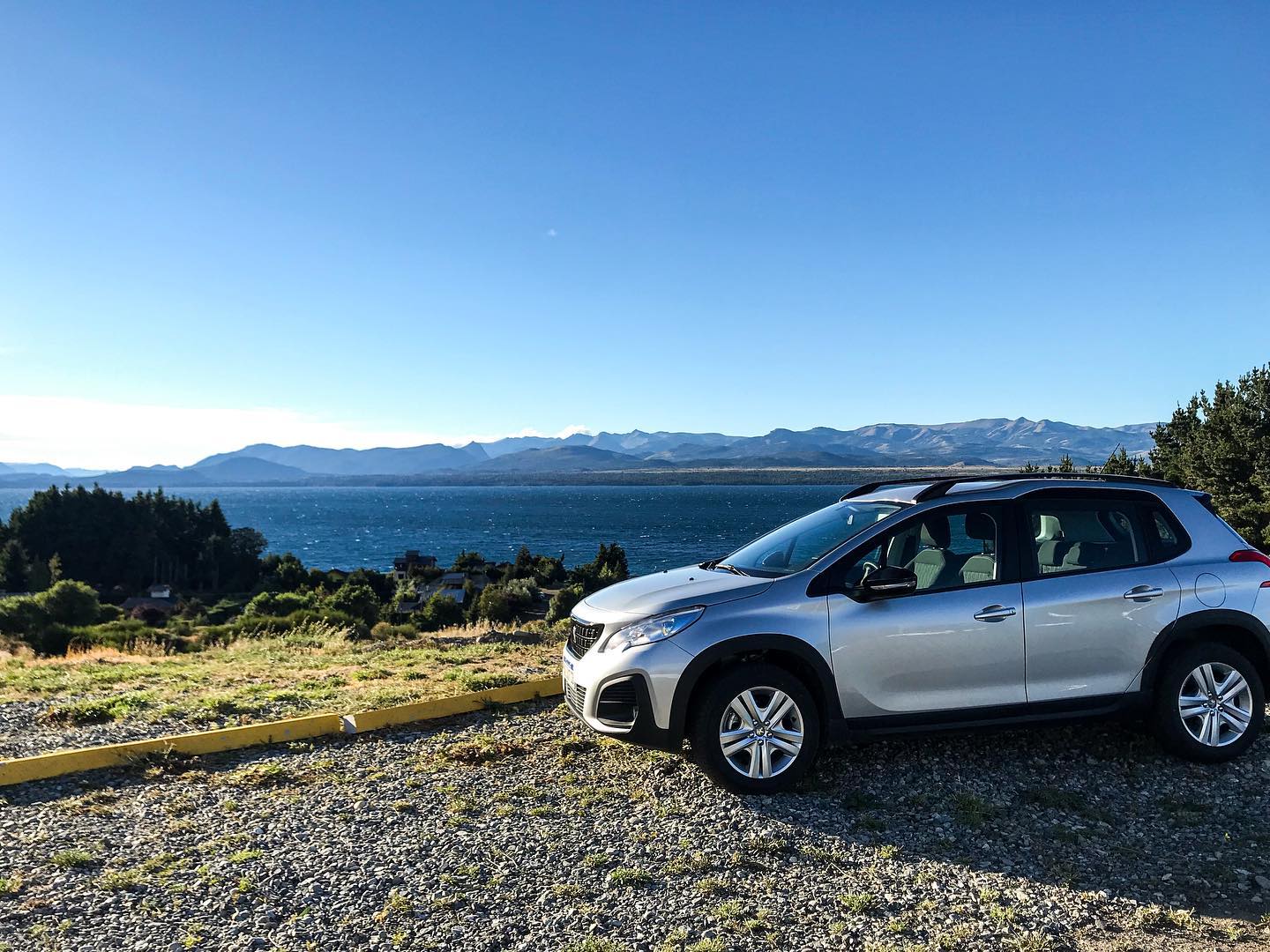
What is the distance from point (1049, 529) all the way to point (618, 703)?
322 cm

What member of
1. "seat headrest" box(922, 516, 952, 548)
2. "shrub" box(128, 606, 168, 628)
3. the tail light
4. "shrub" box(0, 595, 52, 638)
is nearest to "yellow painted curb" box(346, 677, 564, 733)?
"seat headrest" box(922, 516, 952, 548)

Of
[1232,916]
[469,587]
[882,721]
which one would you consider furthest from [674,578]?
[469,587]

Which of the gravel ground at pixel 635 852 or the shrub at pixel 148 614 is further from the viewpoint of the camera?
the shrub at pixel 148 614

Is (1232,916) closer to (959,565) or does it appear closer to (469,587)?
(959,565)

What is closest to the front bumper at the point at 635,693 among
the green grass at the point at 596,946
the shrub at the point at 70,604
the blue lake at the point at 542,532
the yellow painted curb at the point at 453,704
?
the green grass at the point at 596,946

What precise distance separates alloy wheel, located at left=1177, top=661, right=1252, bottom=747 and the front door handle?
53.8 inches

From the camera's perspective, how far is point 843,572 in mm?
5312

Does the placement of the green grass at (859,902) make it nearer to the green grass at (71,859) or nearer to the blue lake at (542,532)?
the green grass at (71,859)

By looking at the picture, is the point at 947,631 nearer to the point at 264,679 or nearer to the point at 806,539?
the point at 806,539

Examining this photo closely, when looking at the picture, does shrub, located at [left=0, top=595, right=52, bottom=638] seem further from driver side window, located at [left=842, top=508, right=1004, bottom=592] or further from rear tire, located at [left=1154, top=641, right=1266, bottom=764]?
rear tire, located at [left=1154, top=641, right=1266, bottom=764]

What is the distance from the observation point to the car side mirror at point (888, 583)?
5121mm

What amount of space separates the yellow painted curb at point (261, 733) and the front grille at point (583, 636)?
1.65 metres

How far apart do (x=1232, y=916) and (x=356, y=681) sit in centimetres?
794

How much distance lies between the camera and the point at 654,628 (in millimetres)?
5145
